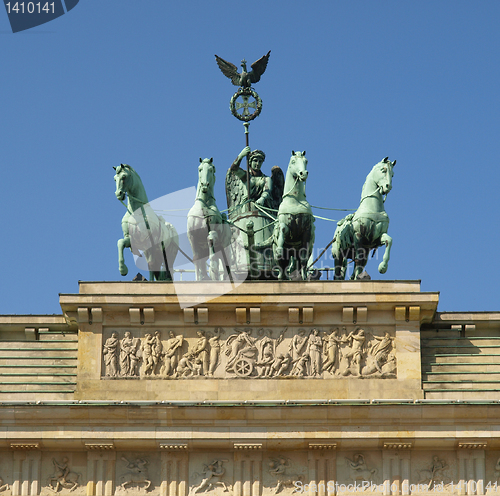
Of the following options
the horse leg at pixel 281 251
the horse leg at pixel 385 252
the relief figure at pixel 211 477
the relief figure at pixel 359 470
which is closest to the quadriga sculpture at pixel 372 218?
the horse leg at pixel 385 252

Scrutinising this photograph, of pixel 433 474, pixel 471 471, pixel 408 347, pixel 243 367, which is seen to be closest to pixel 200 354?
pixel 243 367

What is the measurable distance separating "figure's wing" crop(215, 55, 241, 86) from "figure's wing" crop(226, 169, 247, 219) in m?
2.21

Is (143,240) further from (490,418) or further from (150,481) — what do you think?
(490,418)

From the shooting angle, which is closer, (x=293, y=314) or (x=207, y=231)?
(x=293, y=314)

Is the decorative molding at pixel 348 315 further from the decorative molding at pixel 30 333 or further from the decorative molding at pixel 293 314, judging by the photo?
the decorative molding at pixel 30 333

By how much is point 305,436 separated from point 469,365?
3666 millimetres

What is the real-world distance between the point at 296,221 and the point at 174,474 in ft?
19.3

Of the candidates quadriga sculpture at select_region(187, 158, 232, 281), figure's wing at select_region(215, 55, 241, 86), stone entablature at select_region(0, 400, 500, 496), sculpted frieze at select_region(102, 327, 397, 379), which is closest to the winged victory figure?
figure's wing at select_region(215, 55, 241, 86)

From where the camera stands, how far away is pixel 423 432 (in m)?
34.5

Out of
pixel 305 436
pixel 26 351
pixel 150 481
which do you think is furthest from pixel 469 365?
pixel 26 351

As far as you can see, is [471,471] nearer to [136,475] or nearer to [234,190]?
[136,475]

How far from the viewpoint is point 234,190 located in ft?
140

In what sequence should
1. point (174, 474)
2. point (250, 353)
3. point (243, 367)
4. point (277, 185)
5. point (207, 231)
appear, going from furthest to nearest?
point (277, 185) < point (207, 231) < point (250, 353) < point (243, 367) < point (174, 474)

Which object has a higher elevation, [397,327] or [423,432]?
[397,327]
